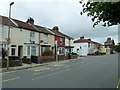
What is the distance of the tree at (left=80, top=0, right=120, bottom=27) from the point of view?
20.1 feet

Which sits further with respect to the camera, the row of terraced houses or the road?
the row of terraced houses

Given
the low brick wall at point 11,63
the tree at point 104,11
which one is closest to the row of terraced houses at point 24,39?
the low brick wall at point 11,63

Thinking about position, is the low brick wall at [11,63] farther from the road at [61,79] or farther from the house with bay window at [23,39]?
the road at [61,79]

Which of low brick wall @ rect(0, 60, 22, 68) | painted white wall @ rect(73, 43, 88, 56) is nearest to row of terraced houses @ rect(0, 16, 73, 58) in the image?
low brick wall @ rect(0, 60, 22, 68)

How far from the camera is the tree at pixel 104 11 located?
20.1 feet

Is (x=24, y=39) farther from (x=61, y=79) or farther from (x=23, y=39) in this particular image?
(x=61, y=79)

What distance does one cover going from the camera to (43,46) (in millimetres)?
33781

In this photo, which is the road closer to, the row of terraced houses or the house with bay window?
the row of terraced houses

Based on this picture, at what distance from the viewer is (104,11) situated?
691 centimetres

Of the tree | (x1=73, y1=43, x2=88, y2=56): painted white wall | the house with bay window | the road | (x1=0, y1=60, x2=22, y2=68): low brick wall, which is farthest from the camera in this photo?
(x1=73, y1=43, x2=88, y2=56): painted white wall

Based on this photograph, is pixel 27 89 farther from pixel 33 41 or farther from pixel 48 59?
pixel 33 41

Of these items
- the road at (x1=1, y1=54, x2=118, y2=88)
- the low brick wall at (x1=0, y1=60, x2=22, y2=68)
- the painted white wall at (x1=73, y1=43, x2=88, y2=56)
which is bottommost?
the road at (x1=1, y1=54, x2=118, y2=88)

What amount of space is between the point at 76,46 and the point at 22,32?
174 feet

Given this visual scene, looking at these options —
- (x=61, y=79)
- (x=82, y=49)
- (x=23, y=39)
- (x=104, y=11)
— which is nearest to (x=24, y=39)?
(x=23, y=39)
